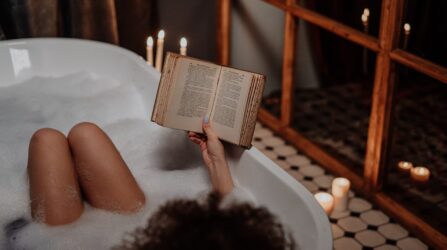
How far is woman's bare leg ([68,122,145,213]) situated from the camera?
1.56 meters

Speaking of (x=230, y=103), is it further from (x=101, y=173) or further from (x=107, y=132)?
(x=107, y=132)

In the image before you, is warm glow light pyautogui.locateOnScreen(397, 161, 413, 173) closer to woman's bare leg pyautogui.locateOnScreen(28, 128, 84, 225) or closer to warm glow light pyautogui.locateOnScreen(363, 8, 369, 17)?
warm glow light pyautogui.locateOnScreen(363, 8, 369, 17)

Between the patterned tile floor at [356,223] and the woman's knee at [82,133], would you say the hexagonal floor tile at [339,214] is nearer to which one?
the patterned tile floor at [356,223]

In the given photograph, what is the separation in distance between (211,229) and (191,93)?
0.39m

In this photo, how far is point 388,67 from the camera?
194cm

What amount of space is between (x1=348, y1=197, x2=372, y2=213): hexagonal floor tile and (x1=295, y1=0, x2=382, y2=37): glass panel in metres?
0.61

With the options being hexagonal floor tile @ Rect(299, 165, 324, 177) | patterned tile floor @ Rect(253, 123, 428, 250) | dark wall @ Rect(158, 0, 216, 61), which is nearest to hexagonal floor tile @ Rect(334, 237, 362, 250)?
patterned tile floor @ Rect(253, 123, 428, 250)

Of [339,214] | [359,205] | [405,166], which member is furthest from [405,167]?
[339,214]

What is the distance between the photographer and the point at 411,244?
6.30 feet

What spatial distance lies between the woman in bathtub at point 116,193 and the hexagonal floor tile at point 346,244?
0.49 m

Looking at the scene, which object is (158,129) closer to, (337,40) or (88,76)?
(88,76)

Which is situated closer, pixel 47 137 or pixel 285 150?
pixel 47 137

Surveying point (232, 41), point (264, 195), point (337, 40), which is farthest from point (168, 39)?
point (264, 195)

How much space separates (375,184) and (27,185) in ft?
3.91
